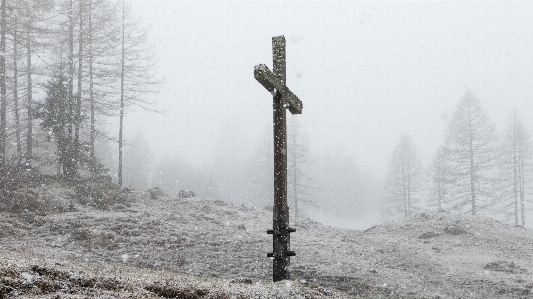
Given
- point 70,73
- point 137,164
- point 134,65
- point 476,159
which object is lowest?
point 137,164

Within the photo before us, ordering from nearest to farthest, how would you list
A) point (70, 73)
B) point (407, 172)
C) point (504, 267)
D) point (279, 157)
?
point (279, 157), point (504, 267), point (70, 73), point (407, 172)

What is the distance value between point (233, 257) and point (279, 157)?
6282mm

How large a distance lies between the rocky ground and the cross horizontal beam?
3405 mm

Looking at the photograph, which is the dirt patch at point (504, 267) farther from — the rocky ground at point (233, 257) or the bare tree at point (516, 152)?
the bare tree at point (516, 152)

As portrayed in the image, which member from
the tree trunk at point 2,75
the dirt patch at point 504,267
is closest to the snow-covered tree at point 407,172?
the dirt patch at point 504,267

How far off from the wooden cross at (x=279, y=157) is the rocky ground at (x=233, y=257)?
0.61 metres

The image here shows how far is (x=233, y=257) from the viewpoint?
1173 centimetres

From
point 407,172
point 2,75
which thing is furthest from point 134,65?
point 407,172

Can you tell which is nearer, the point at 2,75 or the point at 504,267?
the point at 504,267

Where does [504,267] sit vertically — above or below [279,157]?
below

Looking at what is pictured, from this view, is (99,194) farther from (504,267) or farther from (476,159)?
(476,159)

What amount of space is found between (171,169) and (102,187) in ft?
133

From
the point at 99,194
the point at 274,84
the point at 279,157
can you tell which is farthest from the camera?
the point at 99,194

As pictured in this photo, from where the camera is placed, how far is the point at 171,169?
5928 cm
